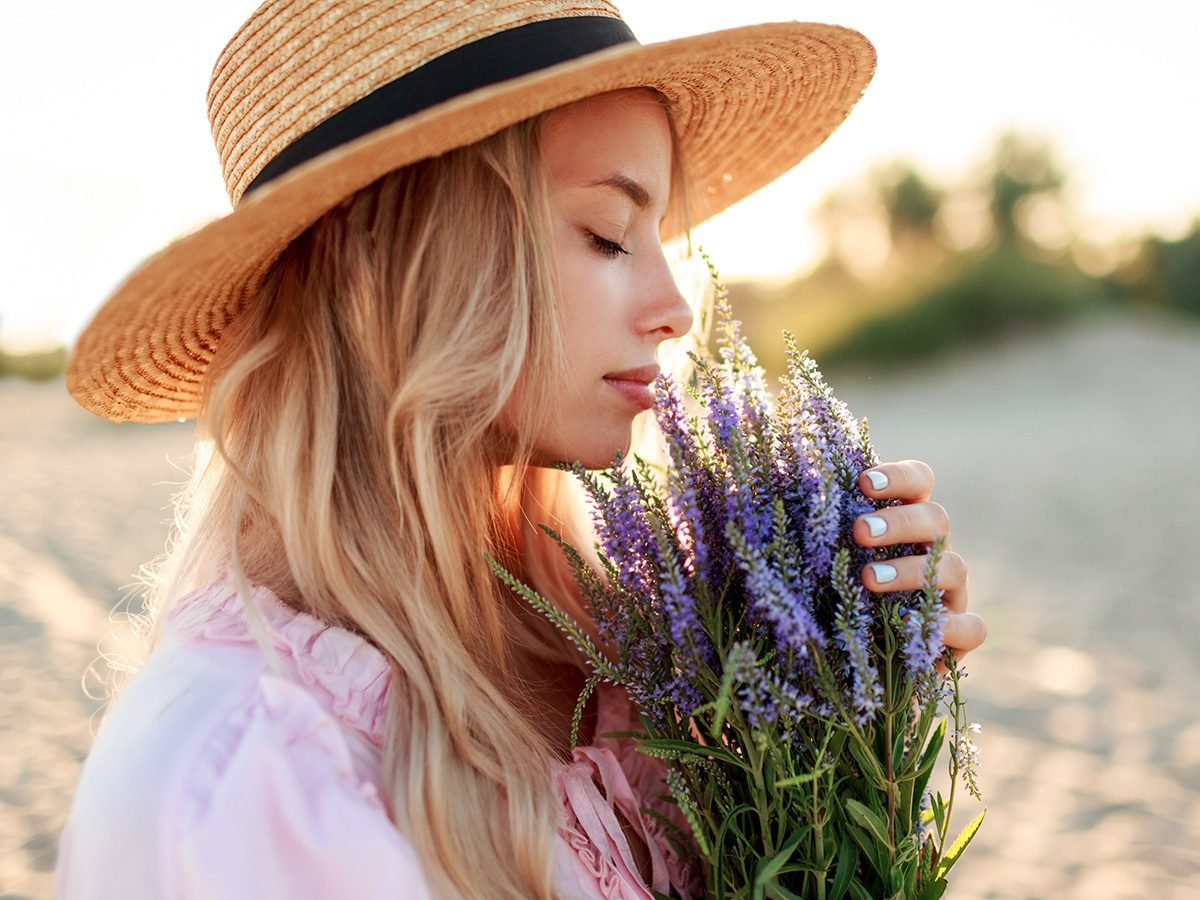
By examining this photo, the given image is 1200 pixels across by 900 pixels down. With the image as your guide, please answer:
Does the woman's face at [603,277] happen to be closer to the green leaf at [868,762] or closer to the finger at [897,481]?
the finger at [897,481]

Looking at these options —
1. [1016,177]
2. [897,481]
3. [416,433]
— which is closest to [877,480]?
[897,481]

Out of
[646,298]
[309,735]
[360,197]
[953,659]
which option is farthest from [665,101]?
[309,735]

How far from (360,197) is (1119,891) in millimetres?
3694

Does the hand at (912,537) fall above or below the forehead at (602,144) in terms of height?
below

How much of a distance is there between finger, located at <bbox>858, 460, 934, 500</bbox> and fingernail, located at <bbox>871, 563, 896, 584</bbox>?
0.12m

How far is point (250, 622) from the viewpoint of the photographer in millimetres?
1289

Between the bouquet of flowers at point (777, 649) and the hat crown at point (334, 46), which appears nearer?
the bouquet of flowers at point (777, 649)

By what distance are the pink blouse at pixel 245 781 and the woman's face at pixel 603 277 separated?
0.49m

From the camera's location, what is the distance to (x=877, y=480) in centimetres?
129

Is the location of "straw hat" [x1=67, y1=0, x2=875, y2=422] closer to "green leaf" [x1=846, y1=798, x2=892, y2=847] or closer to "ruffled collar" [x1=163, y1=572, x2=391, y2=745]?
"ruffled collar" [x1=163, y1=572, x2=391, y2=745]

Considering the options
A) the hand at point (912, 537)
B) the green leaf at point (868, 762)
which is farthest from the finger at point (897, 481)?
the green leaf at point (868, 762)

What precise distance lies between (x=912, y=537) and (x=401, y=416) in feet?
2.49

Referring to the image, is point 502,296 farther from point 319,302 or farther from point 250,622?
point 250,622

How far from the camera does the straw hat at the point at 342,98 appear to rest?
1.27 m
